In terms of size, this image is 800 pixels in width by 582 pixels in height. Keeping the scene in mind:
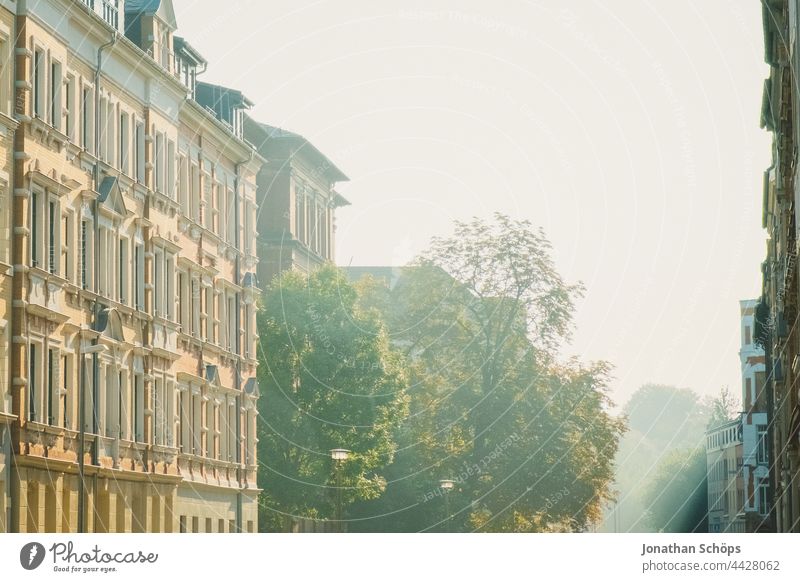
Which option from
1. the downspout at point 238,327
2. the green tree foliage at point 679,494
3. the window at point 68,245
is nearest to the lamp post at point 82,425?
the window at point 68,245

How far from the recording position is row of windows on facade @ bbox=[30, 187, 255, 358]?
98.6 ft

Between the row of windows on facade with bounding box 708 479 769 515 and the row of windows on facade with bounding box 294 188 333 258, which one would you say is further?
the row of windows on facade with bounding box 708 479 769 515

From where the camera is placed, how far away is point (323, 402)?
4694 cm

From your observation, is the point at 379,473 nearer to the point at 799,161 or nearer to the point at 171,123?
the point at 171,123

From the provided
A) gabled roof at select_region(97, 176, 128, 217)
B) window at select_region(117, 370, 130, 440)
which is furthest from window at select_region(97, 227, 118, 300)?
window at select_region(117, 370, 130, 440)

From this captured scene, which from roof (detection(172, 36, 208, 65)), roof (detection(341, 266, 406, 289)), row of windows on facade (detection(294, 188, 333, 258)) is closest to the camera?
roof (detection(172, 36, 208, 65))

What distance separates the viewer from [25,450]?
28.5m

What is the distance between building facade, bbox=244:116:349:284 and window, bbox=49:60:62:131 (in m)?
18.4

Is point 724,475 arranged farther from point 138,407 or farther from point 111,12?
point 111,12

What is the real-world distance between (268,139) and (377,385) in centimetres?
828

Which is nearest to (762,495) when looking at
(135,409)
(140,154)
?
(135,409)

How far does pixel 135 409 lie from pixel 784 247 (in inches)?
638

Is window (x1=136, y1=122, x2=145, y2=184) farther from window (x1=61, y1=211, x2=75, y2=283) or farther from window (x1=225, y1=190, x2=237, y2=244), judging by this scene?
window (x1=225, y1=190, x2=237, y2=244)
